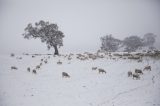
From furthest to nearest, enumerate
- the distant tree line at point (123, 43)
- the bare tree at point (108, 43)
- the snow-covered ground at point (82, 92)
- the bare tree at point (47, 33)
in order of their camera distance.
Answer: the distant tree line at point (123, 43)
the bare tree at point (108, 43)
the bare tree at point (47, 33)
the snow-covered ground at point (82, 92)

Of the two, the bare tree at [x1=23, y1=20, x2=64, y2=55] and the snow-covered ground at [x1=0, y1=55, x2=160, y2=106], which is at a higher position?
the bare tree at [x1=23, y1=20, x2=64, y2=55]

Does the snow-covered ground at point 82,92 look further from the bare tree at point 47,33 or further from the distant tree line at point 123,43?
the distant tree line at point 123,43

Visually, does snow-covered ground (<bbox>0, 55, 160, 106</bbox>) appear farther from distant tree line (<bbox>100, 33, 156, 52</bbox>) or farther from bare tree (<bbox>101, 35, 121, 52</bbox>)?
distant tree line (<bbox>100, 33, 156, 52</bbox>)

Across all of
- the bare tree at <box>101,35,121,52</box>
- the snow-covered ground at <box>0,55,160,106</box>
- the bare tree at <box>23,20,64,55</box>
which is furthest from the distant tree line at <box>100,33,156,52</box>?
the snow-covered ground at <box>0,55,160,106</box>

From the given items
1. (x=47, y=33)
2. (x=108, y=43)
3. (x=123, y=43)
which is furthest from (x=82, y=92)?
(x=123, y=43)

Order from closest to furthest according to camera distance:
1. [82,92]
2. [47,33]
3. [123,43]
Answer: [82,92], [47,33], [123,43]

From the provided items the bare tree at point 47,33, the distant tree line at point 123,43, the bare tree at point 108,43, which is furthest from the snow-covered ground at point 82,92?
the distant tree line at point 123,43

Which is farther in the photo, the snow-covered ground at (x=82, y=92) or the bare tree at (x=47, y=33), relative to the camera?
the bare tree at (x=47, y=33)

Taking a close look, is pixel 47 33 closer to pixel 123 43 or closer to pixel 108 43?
pixel 108 43

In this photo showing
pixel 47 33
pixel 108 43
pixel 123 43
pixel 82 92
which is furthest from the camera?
pixel 123 43

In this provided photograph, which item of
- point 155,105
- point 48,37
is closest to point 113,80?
point 155,105

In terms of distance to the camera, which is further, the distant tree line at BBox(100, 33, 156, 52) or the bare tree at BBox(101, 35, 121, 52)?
the distant tree line at BBox(100, 33, 156, 52)

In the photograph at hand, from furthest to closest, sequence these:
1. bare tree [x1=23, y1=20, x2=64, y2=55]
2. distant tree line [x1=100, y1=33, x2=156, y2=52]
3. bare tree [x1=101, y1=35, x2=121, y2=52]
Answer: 1. distant tree line [x1=100, y1=33, x2=156, y2=52]
2. bare tree [x1=101, y1=35, x2=121, y2=52]
3. bare tree [x1=23, y1=20, x2=64, y2=55]

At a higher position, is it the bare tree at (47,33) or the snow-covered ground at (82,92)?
the bare tree at (47,33)
